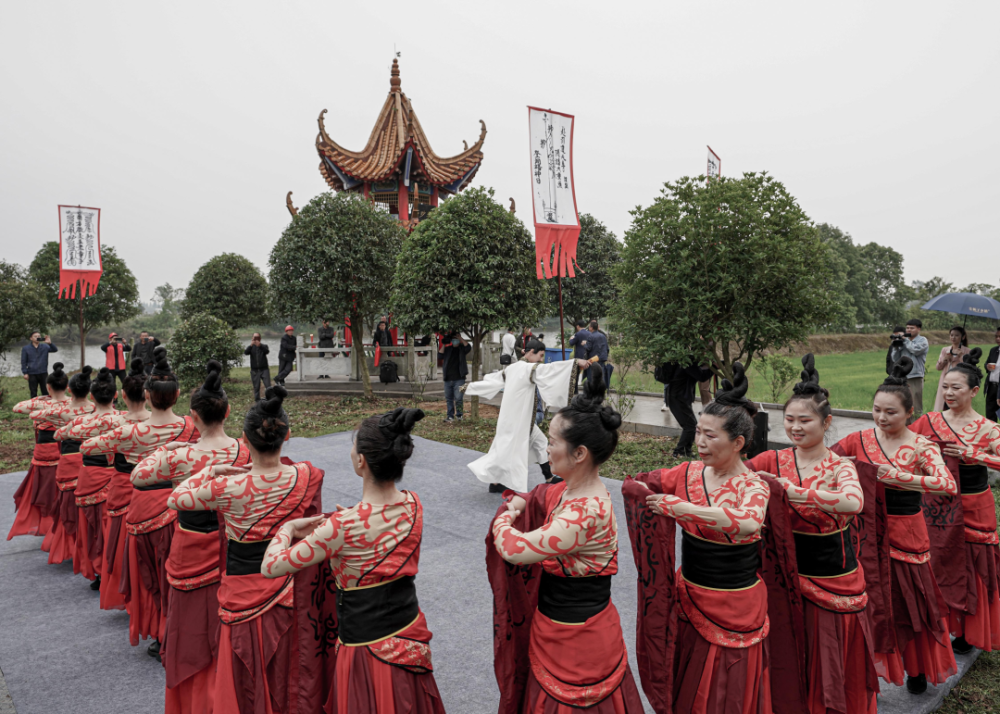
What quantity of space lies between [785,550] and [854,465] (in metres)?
0.49

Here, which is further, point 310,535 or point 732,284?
point 732,284

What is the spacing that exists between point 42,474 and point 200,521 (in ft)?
9.81

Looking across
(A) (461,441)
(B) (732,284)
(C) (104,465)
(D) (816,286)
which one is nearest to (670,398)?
(B) (732,284)

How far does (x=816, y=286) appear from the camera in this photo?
7094 millimetres

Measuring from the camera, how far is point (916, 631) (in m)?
2.81

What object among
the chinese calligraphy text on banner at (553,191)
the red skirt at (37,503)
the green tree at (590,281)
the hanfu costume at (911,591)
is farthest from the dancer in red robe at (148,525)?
the green tree at (590,281)

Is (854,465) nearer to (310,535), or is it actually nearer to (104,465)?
(310,535)

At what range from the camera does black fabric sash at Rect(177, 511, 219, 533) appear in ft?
8.68

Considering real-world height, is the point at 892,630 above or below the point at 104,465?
below

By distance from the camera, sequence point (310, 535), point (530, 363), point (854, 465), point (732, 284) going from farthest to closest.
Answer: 1. point (732, 284)
2. point (530, 363)
3. point (854, 465)
4. point (310, 535)

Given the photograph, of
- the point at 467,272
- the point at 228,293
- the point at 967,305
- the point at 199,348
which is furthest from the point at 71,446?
the point at 228,293

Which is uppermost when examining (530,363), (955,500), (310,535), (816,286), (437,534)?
(816,286)

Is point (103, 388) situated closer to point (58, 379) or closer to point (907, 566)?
point (58, 379)

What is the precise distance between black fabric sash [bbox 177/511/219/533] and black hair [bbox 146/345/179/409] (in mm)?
735
